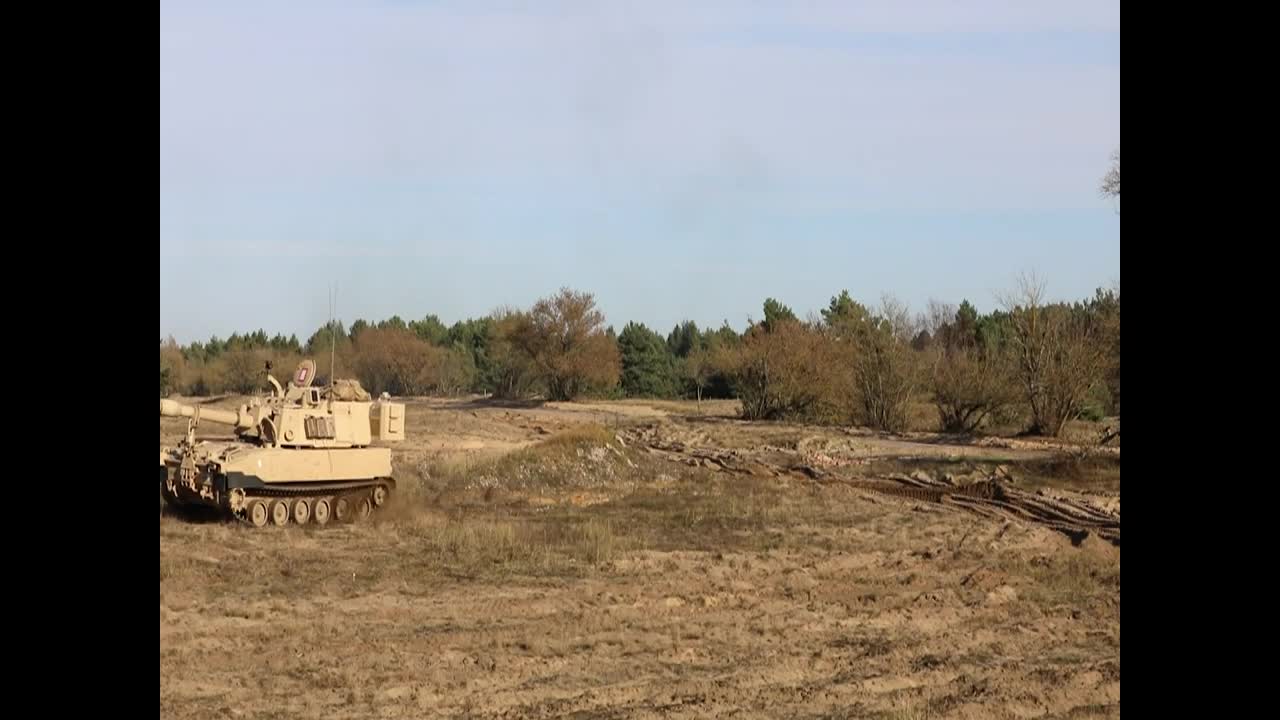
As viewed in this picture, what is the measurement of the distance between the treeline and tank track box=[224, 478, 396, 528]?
622 centimetres

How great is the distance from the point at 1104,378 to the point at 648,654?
28.5 m

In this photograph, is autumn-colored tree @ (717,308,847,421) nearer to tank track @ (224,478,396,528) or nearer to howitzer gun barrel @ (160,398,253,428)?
tank track @ (224,478,396,528)

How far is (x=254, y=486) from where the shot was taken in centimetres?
1794

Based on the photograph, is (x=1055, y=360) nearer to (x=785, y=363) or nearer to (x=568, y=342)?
(x=785, y=363)

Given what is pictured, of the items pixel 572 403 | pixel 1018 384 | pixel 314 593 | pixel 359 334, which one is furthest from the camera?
pixel 359 334

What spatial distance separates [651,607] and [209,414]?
30.2ft

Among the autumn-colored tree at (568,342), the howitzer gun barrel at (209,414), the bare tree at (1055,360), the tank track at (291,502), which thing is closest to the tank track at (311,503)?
the tank track at (291,502)

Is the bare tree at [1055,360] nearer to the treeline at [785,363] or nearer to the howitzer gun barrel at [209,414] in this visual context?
the treeline at [785,363]

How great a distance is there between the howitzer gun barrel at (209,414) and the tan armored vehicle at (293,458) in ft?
0.05

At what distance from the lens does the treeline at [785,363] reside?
37531 millimetres

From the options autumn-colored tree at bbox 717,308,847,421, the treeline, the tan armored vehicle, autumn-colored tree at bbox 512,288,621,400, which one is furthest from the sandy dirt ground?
autumn-colored tree at bbox 512,288,621,400

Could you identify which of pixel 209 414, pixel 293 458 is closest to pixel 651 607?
pixel 293 458
